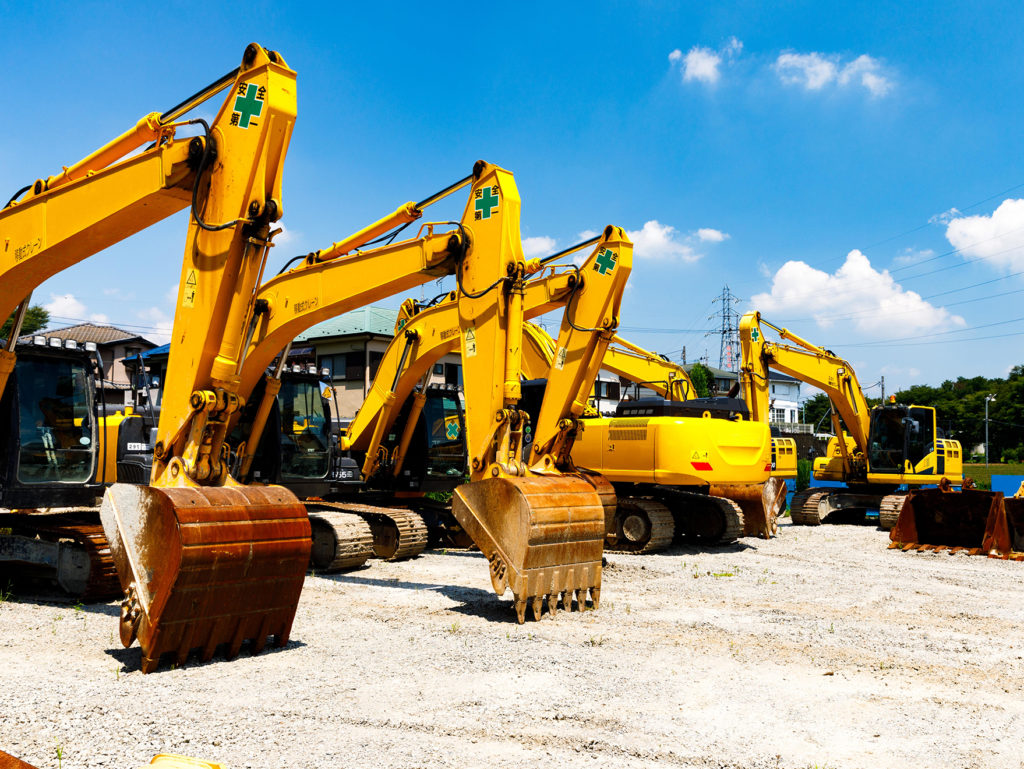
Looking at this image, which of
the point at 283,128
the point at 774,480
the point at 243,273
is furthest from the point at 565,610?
the point at 774,480

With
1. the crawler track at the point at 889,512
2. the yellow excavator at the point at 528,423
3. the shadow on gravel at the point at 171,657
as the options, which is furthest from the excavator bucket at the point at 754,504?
the shadow on gravel at the point at 171,657

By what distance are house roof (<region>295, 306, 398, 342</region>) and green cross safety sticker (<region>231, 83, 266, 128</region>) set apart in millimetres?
30043

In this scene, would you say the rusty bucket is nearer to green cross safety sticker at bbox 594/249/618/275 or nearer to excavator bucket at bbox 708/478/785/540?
excavator bucket at bbox 708/478/785/540

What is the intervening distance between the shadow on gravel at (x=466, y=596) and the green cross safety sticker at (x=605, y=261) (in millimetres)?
4390

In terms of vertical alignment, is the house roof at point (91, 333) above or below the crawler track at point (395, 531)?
above

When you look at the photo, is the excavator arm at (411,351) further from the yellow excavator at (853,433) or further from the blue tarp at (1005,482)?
the blue tarp at (1005,482)

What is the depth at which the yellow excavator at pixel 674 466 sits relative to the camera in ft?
44.8

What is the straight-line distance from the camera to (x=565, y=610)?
8438 mm

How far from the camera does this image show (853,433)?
68.2ft

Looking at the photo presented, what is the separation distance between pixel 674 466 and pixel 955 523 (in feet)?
16.9

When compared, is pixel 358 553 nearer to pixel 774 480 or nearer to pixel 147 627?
pixel 147 627

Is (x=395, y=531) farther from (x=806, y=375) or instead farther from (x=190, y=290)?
(x=806, y=375)

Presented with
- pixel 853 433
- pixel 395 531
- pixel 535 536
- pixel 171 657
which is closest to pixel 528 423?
pixel 535 536

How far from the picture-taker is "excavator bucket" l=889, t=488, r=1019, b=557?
14055mm
